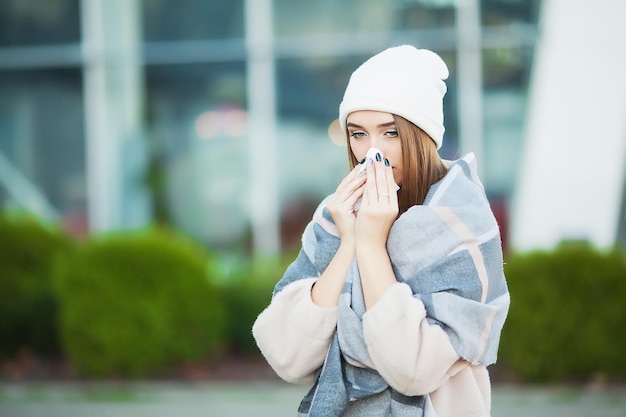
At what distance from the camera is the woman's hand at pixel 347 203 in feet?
7.43

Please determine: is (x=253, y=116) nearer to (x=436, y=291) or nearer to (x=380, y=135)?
(x=380, y=135)

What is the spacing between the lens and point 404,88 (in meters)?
2.28

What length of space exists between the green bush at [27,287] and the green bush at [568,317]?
4314mm

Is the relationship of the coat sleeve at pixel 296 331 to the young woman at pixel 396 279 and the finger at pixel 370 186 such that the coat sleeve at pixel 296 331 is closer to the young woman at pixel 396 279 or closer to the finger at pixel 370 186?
the young woman at pixel 396 279

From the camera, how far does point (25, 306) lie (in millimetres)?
8102

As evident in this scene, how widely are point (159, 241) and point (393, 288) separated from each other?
5575 mm

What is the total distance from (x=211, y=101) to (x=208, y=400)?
5.32 metres

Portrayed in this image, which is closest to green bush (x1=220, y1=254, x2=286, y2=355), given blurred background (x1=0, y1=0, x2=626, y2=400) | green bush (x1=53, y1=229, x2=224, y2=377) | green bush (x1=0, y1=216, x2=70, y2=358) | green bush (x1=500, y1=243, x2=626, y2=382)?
blurred background (x1=0, y1=0, x2=626, y2=400)

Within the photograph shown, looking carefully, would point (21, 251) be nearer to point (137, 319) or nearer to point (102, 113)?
point (137, 319)

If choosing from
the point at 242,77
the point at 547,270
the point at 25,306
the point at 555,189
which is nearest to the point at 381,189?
A: the point at 547,270

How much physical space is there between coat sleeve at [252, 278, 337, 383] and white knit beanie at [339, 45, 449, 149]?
0.51 meters

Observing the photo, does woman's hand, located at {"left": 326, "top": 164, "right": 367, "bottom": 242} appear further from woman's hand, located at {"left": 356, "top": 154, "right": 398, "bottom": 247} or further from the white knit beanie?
the white knit beanie

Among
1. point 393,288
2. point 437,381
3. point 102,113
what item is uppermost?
point 102,113

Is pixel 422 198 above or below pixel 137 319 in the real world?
above
